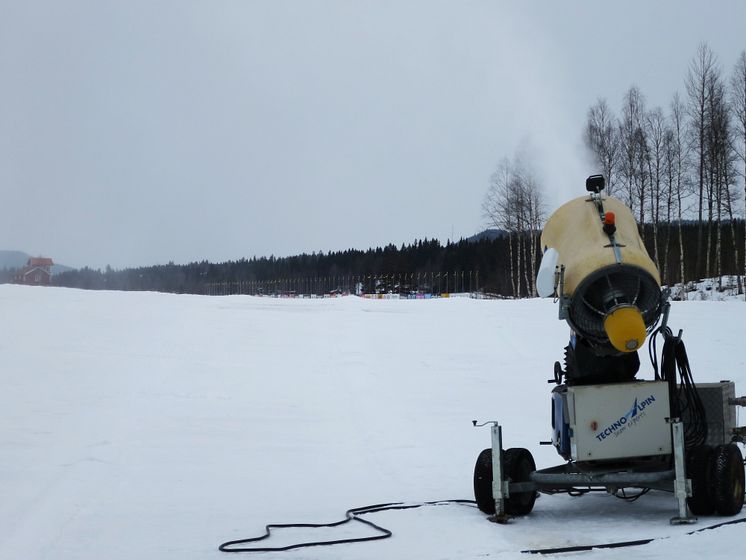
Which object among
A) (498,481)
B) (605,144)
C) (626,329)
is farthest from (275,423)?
(605,144)

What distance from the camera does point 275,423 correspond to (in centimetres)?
1131

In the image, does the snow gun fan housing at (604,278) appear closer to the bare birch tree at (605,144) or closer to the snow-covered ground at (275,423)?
Result: the snow-covered ground at (275,423)

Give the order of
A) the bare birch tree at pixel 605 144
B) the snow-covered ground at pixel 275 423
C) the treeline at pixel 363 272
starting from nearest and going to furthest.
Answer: the snow-covered ground at pixel 275 423, the bare birch tree at pixel 605 144, the treeline at pixel 363 272

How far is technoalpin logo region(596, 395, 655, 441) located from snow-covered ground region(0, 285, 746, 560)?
696mm

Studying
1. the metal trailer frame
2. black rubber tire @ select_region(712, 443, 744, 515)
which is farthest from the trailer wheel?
black rubber tire @ select_region(712, 443, 744, 515)

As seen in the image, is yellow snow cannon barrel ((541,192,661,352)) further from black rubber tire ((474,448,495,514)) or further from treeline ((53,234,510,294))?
treeline ((53,234,510,294))

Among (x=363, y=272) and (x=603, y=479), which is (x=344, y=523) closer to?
(x=603, y=479)

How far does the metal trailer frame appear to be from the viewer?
5809 millimetres

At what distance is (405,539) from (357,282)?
378 feet

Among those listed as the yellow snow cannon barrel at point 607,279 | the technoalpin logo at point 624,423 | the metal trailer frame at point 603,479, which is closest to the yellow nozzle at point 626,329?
the yellow snow cannon barrel at point 607,279

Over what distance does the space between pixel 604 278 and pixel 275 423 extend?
6.29 metres

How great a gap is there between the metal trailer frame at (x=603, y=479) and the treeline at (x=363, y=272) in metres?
60.4

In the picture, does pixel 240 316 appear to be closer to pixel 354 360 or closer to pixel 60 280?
pixel 354 360

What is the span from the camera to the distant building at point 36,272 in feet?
123
